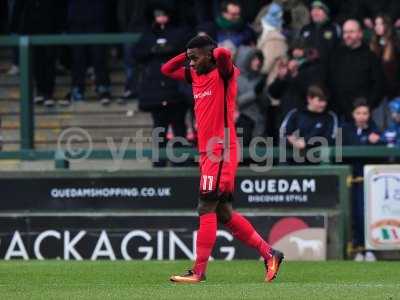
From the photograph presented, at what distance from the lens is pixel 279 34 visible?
15508 millimetres

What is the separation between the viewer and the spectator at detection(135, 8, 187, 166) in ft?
50.0

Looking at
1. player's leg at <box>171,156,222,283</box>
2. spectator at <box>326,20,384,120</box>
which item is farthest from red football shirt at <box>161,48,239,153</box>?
spectator at <box>326,20,384,120</box>

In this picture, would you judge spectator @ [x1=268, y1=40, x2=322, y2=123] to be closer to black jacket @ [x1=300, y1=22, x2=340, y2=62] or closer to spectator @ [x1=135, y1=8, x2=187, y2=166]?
black jacket @ [x1=300, y1=22, x2=340, y2=62]

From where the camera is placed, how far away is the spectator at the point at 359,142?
14359 mm

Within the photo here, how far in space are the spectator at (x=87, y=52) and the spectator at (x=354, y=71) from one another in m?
3.38

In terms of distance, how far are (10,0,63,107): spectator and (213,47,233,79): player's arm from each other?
21.9 feet

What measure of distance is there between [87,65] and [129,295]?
844 cm

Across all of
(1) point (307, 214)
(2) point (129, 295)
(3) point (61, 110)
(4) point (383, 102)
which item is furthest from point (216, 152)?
(3) point (61, 110)

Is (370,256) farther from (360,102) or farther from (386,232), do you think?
(360,102)

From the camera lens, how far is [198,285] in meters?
10.1

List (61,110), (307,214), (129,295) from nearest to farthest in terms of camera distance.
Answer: (129,295), (307,214), (61,110)

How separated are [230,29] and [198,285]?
5.83 meters

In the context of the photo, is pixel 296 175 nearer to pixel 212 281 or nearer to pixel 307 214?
pixel 307 214

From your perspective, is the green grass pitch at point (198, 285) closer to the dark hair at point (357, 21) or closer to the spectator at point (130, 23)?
the dark hair at point (357, 21)
